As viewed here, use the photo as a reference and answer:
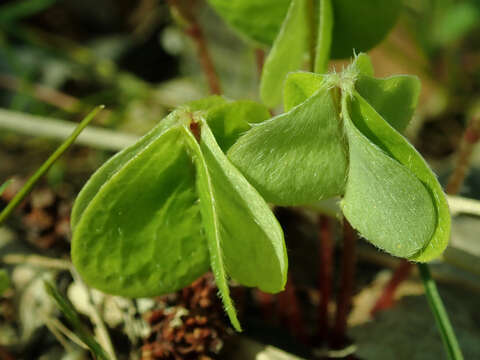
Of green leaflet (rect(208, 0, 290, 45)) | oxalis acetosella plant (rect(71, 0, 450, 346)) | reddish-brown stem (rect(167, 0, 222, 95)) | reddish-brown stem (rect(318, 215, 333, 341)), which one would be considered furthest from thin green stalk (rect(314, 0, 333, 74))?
reddish-brown stem (rect(167, 0, 222, 95))

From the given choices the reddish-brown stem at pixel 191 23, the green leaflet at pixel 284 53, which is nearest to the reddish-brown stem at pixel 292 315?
the green leaflet at pixel 284 53

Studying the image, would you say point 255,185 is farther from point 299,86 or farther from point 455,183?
point 455,183

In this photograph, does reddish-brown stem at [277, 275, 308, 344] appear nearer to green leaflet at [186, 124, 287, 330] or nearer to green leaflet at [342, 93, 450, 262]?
green leaflet at [186, 124, 287, 330]

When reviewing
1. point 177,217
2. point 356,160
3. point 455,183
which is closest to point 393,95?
point 356,160

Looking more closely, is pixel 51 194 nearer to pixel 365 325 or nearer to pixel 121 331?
pixel 121 331

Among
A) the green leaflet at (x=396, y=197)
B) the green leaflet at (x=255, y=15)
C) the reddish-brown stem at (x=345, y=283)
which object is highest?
the green leaflet at (x=255, y=15)

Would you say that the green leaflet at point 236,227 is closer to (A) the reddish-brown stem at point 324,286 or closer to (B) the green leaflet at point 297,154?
(B) the green leaflet at point 297,154

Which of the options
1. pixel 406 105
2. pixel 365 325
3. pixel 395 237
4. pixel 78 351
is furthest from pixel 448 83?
pixel 78 351
